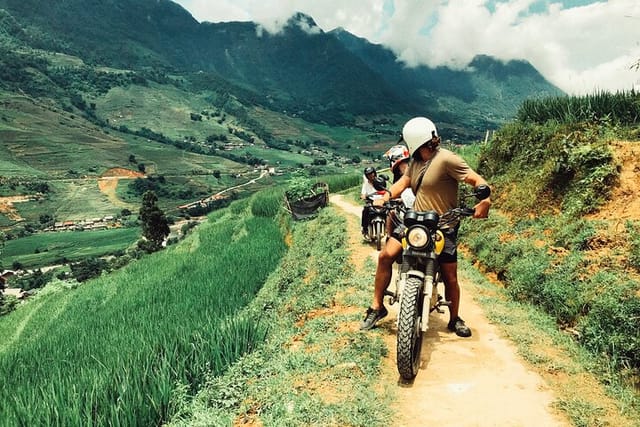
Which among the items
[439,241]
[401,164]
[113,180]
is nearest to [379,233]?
[401,164]

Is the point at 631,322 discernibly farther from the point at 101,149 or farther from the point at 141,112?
the point at 141,112

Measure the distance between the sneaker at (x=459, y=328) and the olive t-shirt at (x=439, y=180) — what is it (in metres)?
1.61

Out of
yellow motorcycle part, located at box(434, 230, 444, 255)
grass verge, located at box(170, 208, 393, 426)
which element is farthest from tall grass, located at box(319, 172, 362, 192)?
yellow motorcycle part, located at box(434, 230, 444, 255)

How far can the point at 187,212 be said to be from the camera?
319 feet

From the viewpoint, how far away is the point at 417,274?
173 inches

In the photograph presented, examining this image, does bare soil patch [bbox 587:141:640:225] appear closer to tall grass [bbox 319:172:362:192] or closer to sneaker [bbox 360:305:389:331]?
sneaker [bbox 360:305:389:331]

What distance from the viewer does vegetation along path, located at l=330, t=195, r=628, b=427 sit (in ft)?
12.2

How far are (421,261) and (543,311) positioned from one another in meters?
3.18

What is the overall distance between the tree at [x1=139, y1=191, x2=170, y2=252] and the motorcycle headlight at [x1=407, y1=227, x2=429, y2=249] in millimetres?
44634

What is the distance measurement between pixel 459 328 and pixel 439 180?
6.54 feet

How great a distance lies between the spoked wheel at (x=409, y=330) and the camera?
4.09m

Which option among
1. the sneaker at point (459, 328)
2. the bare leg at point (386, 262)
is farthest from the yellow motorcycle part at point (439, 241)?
the sneaker at point (459, 328)

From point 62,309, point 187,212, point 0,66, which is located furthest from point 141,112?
point 62,309

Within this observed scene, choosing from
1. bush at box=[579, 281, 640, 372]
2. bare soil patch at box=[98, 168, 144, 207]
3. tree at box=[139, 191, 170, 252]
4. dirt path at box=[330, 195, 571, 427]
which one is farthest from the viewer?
bare soil patch at box=[98, 168, 144, 207]
